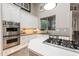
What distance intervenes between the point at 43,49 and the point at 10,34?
39 cm

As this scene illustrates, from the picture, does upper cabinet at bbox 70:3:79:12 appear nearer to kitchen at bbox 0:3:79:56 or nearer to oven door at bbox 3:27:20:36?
kitchen at bbox 0:3:79:56

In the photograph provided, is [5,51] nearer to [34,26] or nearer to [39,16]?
[34,26]

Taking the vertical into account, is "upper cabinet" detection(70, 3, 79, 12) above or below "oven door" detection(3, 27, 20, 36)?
above

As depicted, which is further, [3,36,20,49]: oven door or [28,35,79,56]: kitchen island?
[3,36,20,49]: oven door

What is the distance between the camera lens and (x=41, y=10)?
1312mm

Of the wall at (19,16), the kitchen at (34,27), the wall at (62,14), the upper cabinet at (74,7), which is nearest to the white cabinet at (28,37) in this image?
the kitchen at (34,27)

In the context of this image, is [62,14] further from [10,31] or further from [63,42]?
[10,31]

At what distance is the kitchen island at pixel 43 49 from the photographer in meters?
1.15

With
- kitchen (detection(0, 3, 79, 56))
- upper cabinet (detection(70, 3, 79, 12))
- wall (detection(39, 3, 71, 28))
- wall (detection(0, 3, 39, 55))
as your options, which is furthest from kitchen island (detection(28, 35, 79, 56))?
upper cabinet (detection(70, 3, 79, 12))

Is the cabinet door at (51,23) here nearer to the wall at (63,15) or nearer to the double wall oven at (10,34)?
the wall at (63,15)

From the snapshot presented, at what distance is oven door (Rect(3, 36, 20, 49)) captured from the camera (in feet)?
4.14

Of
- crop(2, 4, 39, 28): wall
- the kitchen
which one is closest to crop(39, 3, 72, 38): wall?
the kitchen

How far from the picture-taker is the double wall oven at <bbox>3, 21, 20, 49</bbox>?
4.08ft

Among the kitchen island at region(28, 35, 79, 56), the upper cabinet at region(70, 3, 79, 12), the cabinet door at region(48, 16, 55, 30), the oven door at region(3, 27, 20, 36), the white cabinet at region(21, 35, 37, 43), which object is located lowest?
the kitchen island at region(28, 35, 79, 56)
